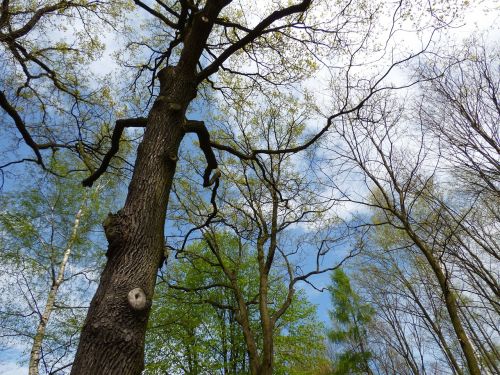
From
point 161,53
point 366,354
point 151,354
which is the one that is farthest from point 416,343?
point 161,53

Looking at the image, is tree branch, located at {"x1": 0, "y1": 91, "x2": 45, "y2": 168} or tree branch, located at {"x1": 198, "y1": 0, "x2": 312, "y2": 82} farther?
tree branch, located at {"x1": 0, "y1": 91, "x2": 45, "y2": 168}

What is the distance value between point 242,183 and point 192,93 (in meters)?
5.67

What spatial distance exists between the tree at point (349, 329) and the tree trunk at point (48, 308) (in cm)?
1339

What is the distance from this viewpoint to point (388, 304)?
15906 mm

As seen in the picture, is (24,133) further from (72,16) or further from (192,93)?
(72,16)

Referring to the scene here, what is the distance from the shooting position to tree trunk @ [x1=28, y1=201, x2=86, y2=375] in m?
7.59

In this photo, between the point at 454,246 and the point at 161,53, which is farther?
the point at 454,246

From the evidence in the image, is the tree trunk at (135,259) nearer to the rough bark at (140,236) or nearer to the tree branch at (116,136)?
the rough bark at (140,236)

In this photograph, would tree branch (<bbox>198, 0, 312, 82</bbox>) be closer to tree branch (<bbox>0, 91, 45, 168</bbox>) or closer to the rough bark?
the rough bark

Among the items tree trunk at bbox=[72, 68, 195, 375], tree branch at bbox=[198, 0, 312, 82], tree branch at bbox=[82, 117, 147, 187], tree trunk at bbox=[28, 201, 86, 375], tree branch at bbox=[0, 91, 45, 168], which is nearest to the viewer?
tree trunk at bbox=[72, 68, 195, 375]

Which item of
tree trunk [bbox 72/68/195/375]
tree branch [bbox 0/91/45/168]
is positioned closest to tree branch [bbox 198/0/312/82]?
tree trunk [bbox 72/68/195/375]

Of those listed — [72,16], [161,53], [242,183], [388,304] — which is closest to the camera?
[161,53]

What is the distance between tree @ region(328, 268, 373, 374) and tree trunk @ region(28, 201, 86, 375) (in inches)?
527

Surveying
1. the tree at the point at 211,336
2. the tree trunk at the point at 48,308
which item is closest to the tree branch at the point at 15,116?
the tree trunk at the point at 48,308
